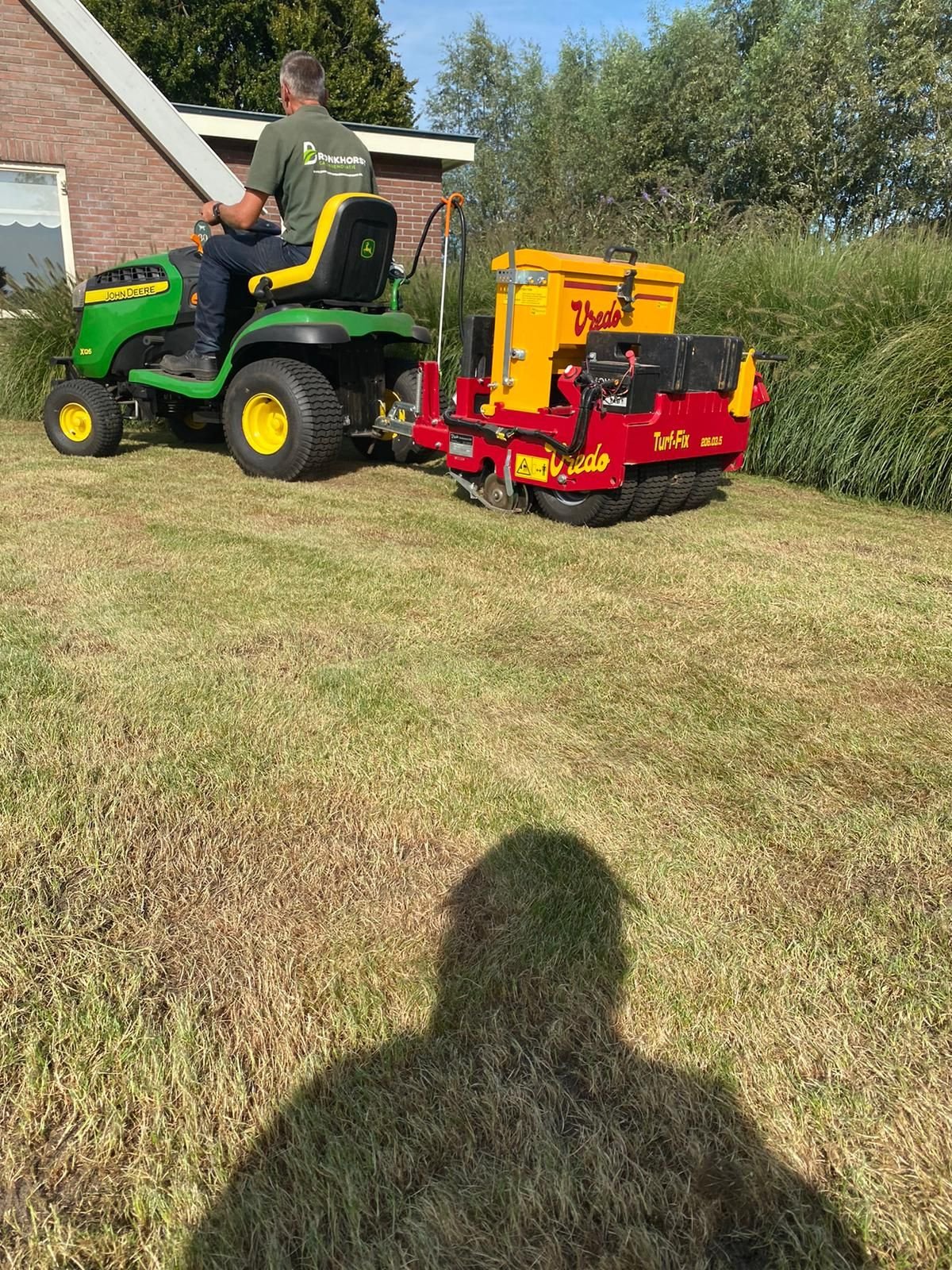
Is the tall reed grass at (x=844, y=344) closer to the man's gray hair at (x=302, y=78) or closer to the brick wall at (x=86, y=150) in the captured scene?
the man's gray hair at (x=302, y=78)

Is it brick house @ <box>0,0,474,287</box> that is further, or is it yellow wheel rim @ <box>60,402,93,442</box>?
brick house @ <box>0,0,474,287</box>

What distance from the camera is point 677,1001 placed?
1.54 meters

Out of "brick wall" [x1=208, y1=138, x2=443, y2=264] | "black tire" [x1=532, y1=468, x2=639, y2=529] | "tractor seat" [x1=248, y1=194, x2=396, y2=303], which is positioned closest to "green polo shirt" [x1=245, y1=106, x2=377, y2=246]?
"tractor seat" [x1=248, y1=194, x2=396, y2=303]

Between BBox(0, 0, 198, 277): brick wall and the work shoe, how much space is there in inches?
225

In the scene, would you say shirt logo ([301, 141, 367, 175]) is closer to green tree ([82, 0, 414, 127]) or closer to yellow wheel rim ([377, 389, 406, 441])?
yellow wheel rim ([377, 389, 406, 441])

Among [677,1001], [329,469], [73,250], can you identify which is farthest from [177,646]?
[73,250]

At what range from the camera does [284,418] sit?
5.41 metres

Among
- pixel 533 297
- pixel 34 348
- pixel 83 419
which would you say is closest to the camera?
pixel 533 297

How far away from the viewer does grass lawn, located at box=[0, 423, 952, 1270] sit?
122cm

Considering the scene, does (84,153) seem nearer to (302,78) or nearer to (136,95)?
(136,95)

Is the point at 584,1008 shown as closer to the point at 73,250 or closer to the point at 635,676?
the point at 635,676

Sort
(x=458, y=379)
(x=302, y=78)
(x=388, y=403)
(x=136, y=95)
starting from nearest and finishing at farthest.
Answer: (x=458, y=379) < (x=302, y=78) < (x=388, y=403) < (x=136, y=95)

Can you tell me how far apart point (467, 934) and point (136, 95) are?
12.1 m

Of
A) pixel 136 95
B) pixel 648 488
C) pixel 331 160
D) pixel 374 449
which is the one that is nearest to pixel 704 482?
pixel 648 488
